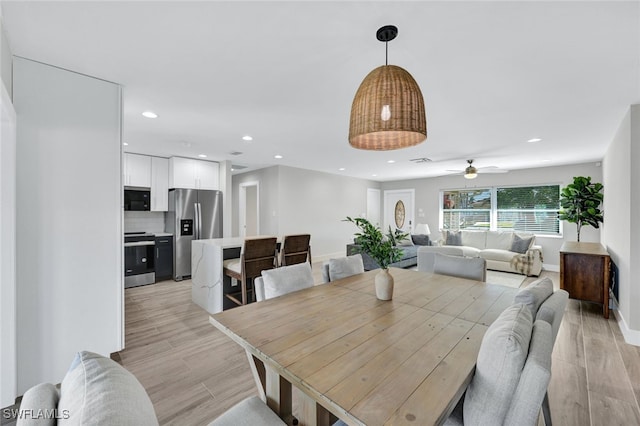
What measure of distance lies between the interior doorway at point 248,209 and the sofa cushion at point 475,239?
17.8 feet

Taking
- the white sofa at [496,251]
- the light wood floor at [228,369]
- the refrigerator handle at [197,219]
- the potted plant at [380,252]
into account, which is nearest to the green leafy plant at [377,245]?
the potted plant at [380,252]

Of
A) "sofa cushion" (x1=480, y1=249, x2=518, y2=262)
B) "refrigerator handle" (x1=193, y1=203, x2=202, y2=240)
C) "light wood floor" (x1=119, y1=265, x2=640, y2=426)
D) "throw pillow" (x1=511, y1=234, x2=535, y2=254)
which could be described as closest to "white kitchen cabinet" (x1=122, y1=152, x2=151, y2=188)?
"refrigerator handle" (x1=193, y1=203, x2=202, y2=240)

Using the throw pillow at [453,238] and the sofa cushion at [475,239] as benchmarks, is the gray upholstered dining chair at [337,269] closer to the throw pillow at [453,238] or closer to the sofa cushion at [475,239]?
the throw pillow at [453,238]

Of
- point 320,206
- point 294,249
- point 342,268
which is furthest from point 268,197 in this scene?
point 342,268

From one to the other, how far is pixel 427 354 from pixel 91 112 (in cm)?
303

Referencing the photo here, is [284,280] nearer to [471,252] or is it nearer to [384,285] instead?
[384,285]

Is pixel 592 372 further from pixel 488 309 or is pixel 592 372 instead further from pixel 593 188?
pixel 593 188

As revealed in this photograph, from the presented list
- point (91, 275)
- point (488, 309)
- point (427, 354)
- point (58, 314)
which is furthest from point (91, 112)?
point (488, 309)

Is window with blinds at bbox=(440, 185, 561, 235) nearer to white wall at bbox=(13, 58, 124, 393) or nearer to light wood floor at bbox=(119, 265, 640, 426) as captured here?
light wood floor at bbox=(119, 265, 640, 426)

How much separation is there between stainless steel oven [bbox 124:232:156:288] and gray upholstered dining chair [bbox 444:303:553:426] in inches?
213

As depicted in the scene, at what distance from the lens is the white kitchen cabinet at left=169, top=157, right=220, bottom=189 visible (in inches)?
207

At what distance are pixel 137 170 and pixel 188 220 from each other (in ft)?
4.18

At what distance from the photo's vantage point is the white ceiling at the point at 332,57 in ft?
5.00

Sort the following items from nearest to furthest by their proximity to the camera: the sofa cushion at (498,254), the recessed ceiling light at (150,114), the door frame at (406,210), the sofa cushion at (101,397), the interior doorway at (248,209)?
the sofa cushion at (101,397)
the recessed ceiling light at (150,114)
the sofa cushion at (498,254)
the interior doorway at (248,209)
the door frame at (406,210)
